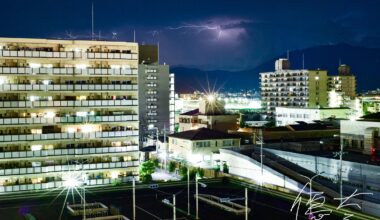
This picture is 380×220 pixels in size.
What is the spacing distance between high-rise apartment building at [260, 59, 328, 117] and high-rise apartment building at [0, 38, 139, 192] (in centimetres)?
8589

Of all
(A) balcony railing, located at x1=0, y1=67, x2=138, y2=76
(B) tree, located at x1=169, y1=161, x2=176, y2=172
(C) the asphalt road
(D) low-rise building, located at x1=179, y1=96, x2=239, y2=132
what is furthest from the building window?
(C) the asphalt road

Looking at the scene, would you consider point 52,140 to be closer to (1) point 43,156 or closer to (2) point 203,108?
(1) point 43,156

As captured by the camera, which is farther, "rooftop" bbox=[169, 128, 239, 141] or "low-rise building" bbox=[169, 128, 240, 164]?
"rooftop" bbox=[169, 128, 239, 141]

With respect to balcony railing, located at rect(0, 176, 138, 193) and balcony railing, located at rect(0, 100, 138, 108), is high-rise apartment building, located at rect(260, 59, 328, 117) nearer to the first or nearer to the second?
balcony railing, located at rect(0, 100, 138, 108)

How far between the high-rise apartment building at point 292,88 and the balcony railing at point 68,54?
86158 mm

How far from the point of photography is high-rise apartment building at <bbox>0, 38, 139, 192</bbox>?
150 feet

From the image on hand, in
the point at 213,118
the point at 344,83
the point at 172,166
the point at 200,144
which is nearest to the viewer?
the point at 200,144

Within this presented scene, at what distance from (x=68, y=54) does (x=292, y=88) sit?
9456cm

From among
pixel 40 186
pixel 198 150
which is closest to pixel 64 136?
pixel 40 186

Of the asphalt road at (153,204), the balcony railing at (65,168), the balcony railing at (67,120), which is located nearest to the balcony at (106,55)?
the balcony railing at (67,120)

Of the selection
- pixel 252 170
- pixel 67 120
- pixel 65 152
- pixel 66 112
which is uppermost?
pixel 66 112

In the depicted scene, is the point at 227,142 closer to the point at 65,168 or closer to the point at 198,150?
the point at 198,150

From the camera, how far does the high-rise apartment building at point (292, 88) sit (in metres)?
129

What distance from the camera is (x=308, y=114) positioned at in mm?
103875
